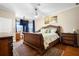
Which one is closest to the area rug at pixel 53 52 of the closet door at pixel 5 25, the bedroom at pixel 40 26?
the bedroom at pixel 40 26

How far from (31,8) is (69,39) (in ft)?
3.46

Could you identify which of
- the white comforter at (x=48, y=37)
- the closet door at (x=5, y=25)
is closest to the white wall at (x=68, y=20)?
the white comforter at (x=48, y=37)

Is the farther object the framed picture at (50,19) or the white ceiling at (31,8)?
the framed picture at (50,19)

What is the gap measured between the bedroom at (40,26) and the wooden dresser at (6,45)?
0.21 ft

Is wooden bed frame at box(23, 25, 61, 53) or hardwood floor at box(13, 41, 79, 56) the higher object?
wooden bed frame at box(23, 25, 61, 53)

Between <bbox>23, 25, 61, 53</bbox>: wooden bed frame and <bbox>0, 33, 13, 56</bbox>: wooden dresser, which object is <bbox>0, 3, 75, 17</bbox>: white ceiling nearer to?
<bbox>23, 25, 61, 53</bbox>: wooden bed frame

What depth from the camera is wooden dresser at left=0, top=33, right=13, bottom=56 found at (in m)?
1.83

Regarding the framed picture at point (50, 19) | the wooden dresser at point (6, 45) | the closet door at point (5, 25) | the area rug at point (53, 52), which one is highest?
the framed picture at point (50, 19)

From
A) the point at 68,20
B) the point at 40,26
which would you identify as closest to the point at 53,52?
the point at 40,26

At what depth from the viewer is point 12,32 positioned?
6.26ft

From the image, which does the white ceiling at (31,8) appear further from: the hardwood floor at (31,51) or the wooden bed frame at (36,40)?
the hardwood floor at (31,51)

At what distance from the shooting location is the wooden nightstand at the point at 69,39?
193 centimetres

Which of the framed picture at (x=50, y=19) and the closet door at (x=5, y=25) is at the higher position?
the framed picture at (x=50, y=19)

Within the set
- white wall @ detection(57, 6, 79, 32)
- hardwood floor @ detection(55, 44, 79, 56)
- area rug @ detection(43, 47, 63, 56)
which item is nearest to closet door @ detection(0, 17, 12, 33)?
area rug @ detection(43, 47, 63, 56)
